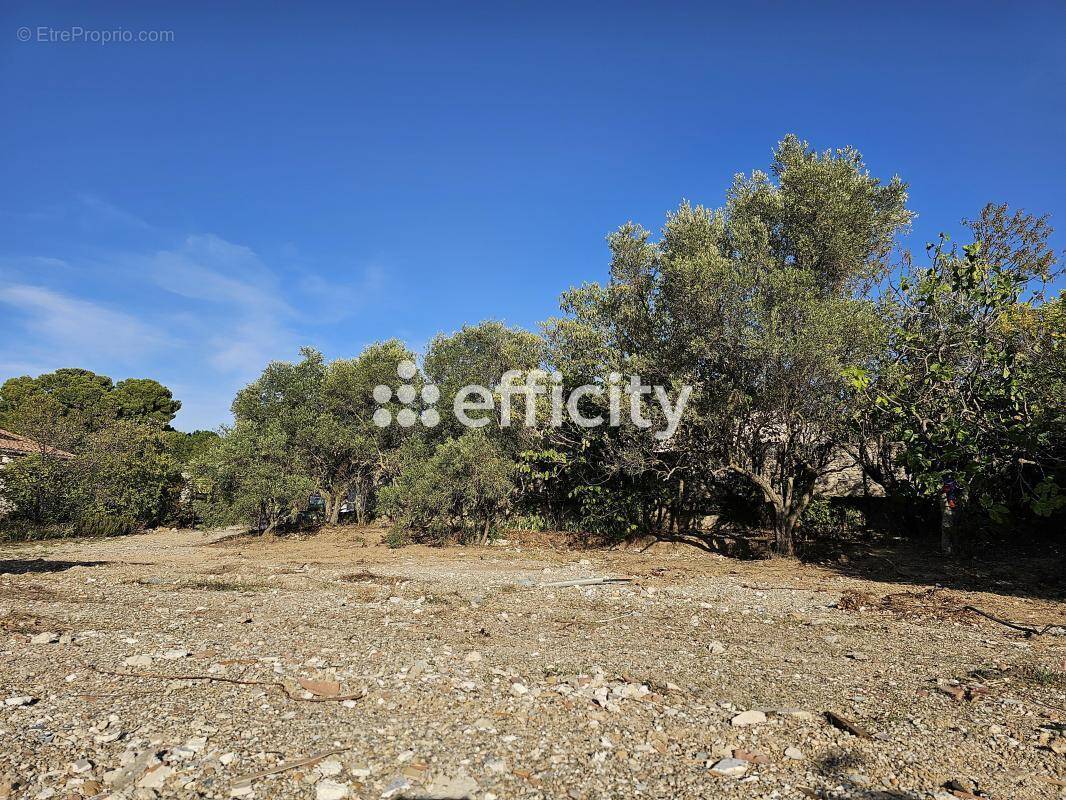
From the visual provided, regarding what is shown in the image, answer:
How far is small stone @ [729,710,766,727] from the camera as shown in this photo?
412cm

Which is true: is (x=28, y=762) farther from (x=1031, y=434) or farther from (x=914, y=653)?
(x=1031, y=434)

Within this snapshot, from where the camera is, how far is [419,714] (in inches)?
168

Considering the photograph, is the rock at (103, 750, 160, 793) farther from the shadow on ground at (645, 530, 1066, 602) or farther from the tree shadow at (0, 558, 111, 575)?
the shadow on ground at (645, 530, 1066, 602)

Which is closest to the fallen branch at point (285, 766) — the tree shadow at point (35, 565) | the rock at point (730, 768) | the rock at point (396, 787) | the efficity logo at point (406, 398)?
the rock at point (396, 787)

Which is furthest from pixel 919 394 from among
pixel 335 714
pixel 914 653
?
pixel 335 714

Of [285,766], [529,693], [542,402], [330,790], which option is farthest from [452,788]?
[542,402]

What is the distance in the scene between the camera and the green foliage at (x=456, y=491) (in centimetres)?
1720

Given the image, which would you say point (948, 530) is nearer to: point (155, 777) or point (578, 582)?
point (578, 582)

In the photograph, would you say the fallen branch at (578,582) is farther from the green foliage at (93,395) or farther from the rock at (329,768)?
the green foliage at (93,395)

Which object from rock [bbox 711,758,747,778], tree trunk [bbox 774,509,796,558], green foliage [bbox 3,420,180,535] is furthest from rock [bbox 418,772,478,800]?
green foliage [bbox 3,420,180,535]

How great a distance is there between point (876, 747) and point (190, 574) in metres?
12.5

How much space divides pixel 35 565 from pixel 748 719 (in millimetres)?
15449

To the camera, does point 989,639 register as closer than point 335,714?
No

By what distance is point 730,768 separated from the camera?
11.3ft
